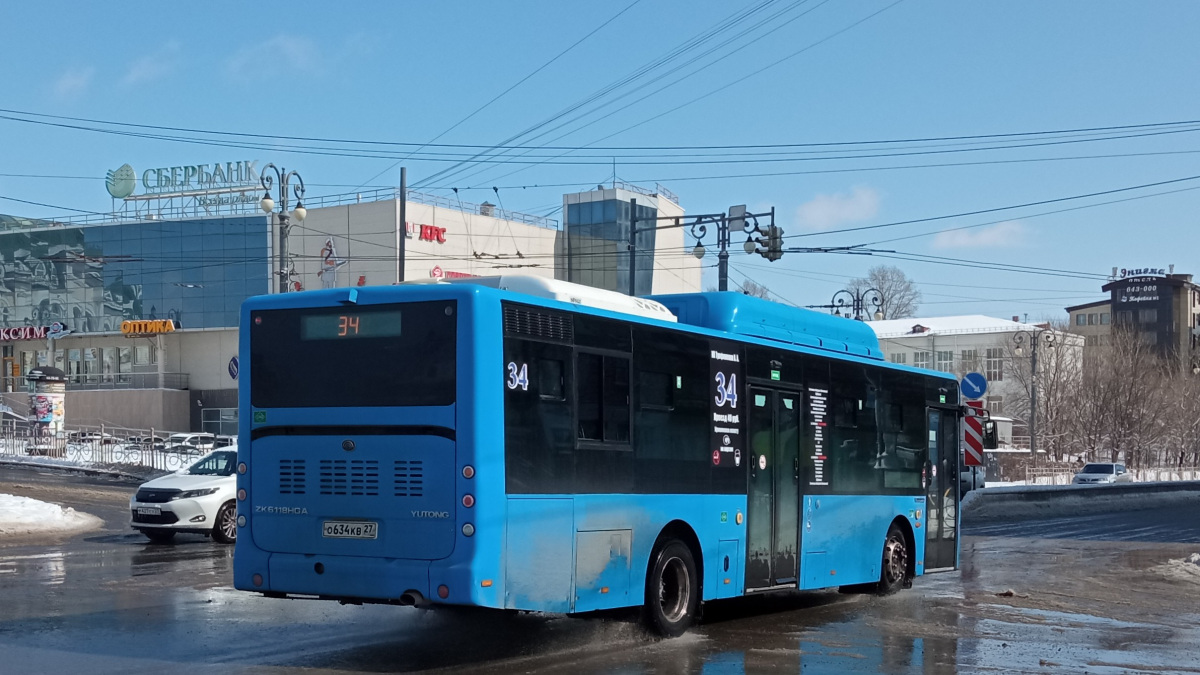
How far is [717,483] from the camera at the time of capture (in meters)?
11.9

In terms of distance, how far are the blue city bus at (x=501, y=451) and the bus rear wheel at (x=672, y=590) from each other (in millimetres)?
21

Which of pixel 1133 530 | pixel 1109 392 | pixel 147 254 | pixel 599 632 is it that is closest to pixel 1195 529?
pixel 1133 530

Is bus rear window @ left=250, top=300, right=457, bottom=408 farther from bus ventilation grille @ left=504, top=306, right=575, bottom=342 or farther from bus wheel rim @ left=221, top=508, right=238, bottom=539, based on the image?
bus wheel rim @ left=221, top=508, right=238, bottom=539

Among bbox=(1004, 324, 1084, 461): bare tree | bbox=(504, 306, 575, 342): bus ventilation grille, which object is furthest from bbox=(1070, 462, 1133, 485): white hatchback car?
bbox=(504, 306, 575, 342): bus ventilation grille

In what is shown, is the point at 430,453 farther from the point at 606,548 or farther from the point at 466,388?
the point at 606,548

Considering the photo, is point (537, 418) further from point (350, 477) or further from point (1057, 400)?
point (1057, 400)

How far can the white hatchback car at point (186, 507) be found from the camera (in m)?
20.2

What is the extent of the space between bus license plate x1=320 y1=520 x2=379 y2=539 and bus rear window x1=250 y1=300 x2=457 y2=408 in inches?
→ 34.3

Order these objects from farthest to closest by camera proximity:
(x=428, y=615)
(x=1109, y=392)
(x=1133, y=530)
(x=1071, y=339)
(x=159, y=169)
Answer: (x=1071, y=339) < (x=159, y=169) < (x=1109, y=392) < (x=1133, y=530) < (x=428, y=615)

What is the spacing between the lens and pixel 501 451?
9203 millimetres

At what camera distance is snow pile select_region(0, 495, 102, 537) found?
22.2 meters

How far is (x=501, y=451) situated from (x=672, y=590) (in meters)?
2.80

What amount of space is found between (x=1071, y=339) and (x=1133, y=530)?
8276cm

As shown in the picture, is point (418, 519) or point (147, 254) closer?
point (418, 519)
